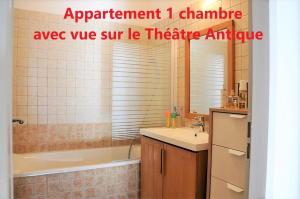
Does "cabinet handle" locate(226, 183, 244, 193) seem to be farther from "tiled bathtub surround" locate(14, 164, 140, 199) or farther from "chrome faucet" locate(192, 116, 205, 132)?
"tiled bathtub surround" locate(14, 164, 140, 199)

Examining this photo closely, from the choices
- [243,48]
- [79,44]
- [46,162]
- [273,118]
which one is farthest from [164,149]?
[79,44]

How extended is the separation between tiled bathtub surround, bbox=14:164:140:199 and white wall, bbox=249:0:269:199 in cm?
174

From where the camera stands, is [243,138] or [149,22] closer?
[243,138]

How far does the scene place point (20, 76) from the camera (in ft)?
8.32

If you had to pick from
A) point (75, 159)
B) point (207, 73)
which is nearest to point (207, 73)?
point (207, 73)

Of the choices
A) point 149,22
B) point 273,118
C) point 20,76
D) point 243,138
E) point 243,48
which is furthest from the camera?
point 149,22

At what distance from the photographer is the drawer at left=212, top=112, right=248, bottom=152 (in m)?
1.32

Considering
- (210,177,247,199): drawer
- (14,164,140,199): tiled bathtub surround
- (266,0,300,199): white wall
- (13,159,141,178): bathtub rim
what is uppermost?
(266,0,300,199): white wall

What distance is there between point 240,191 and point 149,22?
8.11 ft

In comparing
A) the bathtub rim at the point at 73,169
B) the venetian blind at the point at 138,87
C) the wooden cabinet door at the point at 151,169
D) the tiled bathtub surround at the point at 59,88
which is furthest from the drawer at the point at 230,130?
the tiled bathtub surround at the point at 59,88

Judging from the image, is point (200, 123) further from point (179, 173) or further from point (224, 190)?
point (224, 190)

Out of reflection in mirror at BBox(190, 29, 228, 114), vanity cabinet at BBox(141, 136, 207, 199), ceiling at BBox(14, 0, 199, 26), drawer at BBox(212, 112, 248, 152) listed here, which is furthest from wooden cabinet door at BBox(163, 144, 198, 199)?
ceiling at BBox(14, 0, 199, 26)

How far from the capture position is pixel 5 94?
0.52 m

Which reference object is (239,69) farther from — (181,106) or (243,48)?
(181,106)
